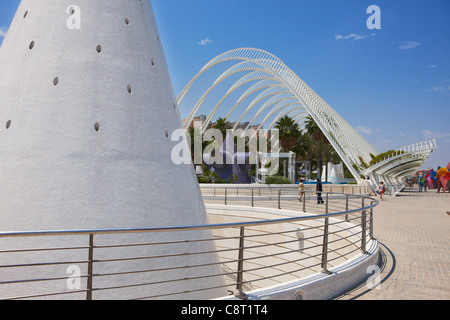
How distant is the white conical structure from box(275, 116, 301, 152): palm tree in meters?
48.7

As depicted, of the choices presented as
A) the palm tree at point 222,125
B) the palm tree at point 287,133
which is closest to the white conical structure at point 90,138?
the palm tree at point 287,133

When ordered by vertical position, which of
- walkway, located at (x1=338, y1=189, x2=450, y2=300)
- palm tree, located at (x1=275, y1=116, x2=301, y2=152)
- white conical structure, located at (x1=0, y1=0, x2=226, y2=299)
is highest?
palm tree, located at (x1=275, y1=116, x2=301, y2=152)

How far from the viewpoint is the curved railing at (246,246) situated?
12.8 feet

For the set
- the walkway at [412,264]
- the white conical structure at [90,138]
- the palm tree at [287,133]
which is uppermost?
Result: the palm tree at [287,133]

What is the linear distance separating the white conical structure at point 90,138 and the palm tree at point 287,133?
48678 mm

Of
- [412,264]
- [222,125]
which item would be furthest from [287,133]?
[412,264]

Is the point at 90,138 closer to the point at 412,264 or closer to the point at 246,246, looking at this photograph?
the point at 412,264

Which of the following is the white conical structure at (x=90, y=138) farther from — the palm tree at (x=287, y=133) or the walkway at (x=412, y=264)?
the palm tree at (x=287, y=133)

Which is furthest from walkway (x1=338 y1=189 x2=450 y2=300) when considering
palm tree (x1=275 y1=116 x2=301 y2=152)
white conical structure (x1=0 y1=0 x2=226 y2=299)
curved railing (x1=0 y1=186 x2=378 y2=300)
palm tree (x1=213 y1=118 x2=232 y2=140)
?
palm tree (x1=213 y1=118 x2=232 y2=140)

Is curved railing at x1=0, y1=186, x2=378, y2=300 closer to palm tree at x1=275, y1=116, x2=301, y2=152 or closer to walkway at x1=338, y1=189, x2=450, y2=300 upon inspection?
walkway at x1=338, y1=189, x2=450, y2=300

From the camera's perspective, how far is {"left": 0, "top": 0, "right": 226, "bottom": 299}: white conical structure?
211 inches
